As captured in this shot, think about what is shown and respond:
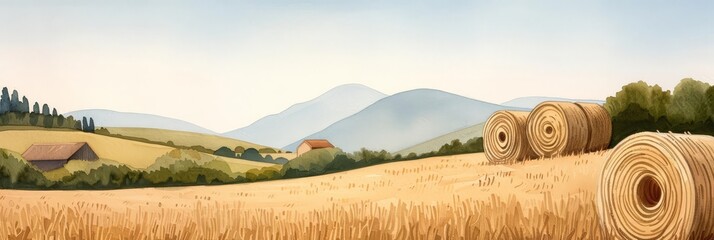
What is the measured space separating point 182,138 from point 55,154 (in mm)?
2654

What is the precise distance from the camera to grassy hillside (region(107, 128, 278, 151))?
40.5 ft

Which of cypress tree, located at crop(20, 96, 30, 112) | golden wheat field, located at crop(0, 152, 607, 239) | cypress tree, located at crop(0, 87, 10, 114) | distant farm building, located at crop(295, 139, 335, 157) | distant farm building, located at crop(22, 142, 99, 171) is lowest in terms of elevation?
golden wheat field, located at crop(0, 152, 607, 239)

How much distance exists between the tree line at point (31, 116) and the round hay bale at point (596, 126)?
31.3 ft

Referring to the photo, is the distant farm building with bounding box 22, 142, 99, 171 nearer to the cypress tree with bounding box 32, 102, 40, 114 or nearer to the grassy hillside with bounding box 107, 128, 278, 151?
the grassy hillside with bounding box 107, 128, 278, 151

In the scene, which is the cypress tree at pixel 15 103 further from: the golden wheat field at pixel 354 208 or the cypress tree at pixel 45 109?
the golden wheat field at pixel 354 208

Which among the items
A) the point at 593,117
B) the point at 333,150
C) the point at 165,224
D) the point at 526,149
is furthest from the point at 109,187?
the point at 593,117

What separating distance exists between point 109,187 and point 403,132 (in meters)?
5.23

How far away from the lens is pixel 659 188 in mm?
5684

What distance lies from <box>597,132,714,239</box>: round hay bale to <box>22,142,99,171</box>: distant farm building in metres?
8.77

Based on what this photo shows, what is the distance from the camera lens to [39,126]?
12203 mm

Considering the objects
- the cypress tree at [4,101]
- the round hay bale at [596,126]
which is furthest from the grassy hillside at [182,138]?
the round hay bale at [596,126]

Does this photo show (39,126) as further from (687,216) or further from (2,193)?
(687,216)

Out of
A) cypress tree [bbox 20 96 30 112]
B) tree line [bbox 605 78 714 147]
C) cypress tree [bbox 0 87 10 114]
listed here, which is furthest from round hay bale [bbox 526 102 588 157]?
cypress tree [bbox 0 87 10 114]

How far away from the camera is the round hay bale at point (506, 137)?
14.9 m
